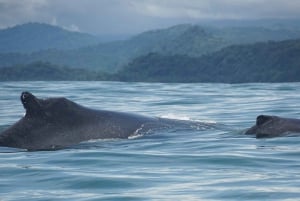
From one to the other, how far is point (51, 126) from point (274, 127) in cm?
480

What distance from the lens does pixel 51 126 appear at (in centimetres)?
1334

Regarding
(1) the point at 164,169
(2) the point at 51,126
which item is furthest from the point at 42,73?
(1) the point at 164,169

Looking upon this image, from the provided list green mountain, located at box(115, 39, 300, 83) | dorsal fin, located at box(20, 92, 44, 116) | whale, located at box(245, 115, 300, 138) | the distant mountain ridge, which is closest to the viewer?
dorsal fin, located at box(20, 92, 44, 116)

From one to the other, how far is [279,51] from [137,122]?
390 feet

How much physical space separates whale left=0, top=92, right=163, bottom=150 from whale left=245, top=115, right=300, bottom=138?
3.38m

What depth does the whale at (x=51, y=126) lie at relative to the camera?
43.4 ft

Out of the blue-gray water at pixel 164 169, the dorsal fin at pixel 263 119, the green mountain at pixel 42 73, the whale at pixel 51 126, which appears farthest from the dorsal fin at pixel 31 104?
the green mountain at pixel 42 73

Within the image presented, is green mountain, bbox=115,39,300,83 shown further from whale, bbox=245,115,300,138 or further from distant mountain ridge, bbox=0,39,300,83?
whale, bbox=245,115,300,138

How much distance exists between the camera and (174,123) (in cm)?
1614

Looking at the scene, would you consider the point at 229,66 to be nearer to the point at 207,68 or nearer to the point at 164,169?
the point at 207,68

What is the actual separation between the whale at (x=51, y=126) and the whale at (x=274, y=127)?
338 centimetres

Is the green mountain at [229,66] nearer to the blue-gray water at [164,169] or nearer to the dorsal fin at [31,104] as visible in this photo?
the blue-gray water at [164,169]

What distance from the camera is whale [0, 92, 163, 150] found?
13227 millimetres

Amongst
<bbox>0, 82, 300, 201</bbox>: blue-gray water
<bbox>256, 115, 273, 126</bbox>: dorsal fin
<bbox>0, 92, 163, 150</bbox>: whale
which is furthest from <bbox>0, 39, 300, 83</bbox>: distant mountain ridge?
<bbox>0, 92, 163, 150</bbox>: whale
